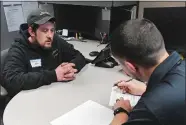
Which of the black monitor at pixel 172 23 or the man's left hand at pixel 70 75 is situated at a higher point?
the black monitor at pixel 172 23

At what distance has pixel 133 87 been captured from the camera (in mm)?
1234

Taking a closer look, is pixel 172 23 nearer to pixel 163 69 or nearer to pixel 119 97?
pixel 119 97

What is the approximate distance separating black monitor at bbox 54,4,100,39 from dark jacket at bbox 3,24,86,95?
0.74 m

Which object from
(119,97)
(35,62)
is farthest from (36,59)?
(119,97)

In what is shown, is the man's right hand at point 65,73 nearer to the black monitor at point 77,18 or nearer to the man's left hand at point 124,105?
the man's left hand at point 124,105

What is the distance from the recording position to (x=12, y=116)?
1049 millimetres

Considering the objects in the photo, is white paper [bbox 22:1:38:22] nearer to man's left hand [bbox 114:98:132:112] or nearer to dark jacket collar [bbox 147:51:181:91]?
man's left hand [bbox 114:98:132:112]

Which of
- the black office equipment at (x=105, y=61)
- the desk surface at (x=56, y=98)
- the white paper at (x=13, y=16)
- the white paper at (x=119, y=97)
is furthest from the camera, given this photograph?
the white paper at (x=13, y=16)

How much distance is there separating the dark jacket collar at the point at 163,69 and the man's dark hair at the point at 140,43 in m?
0.03

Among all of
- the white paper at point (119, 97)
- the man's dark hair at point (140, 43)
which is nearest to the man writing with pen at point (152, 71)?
the man's dark hair at point (140, 43)

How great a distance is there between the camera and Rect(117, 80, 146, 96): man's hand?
1.22 metres

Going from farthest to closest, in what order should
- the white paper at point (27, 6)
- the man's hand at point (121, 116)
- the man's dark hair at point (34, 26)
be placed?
1. the white paper at point (27, 6)
2. the man's dark hair at point (34, 26)
3. the man's hand at point (121, 116)

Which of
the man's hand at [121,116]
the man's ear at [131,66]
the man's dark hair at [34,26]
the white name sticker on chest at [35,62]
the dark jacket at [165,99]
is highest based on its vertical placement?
the man's dark hair at [34,26]

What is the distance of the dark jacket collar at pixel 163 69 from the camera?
75cm
